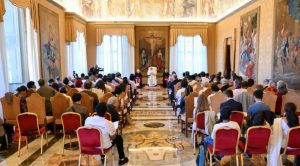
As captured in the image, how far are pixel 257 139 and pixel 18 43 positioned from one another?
27.1 ft

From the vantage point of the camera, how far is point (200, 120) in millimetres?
5594

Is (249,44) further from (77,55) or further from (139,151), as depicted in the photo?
(77,55)

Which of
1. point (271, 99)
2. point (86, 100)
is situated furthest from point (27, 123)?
point (271, 99)

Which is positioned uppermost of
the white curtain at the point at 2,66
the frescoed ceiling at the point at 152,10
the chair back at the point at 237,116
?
the frescoed ceiling at the point at 152,10

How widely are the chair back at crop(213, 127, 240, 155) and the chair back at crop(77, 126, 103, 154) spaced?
184 centimetres

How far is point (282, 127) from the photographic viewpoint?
13.8 ft

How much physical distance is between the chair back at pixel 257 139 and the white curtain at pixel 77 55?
436 inches

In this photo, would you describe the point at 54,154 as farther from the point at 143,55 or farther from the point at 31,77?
the point at 143,55

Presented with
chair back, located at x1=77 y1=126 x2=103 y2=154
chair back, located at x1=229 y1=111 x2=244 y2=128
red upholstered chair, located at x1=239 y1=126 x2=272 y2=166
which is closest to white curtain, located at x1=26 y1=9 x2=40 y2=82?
chair back, located at x1=77 y1=126 x2=103 y2=154

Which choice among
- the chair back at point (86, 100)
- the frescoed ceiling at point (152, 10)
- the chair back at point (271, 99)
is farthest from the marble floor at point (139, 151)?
the frescoed ceiling at point (152, 10)

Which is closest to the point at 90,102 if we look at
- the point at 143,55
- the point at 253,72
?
the point at 253,72

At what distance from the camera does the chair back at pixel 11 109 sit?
6.12 m

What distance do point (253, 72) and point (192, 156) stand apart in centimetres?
657

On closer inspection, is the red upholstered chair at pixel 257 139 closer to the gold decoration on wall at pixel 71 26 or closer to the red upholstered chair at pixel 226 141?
the red upholstered chair at pixel 226 141
